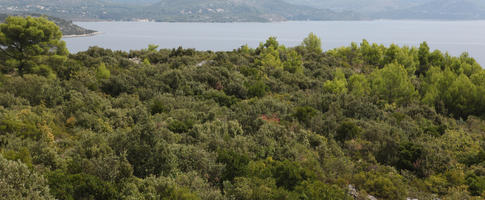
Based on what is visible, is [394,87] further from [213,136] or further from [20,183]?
[20,183]

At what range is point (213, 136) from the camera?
13578mm

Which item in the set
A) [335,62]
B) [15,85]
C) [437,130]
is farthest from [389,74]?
[15,85]

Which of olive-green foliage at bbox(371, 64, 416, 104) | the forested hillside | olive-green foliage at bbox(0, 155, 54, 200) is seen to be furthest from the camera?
olive-green foliage at bbox(371, 64, 416, 104)

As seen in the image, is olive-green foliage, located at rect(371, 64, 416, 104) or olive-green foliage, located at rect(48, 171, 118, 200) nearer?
olive-green foliage, located at rect(48, 171, 118, 200)

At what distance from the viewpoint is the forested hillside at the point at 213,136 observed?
8.66m

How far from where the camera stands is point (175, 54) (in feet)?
132

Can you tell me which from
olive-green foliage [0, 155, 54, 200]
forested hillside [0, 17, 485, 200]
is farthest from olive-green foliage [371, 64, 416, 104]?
olive-green foliage [0, 155, 54, 200]

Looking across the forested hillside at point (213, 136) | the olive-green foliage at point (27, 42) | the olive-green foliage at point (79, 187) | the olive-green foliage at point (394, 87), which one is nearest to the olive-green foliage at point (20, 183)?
the forested hillside at point (213, 136)

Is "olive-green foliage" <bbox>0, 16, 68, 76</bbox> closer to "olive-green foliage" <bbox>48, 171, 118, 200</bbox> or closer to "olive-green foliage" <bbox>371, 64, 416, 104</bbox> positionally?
"olive-green foliage" <bbox>48, 171, 118, 200</bbox>

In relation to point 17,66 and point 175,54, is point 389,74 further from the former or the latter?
point 17,66

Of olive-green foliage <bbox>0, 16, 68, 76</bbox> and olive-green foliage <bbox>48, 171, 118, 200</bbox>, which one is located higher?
olive-green foliage <bbox>0, 16, 68, 76</bbox>

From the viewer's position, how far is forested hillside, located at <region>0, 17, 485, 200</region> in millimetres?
8664

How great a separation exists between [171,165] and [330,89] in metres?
22.7

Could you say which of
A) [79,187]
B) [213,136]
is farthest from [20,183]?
[213,136]
